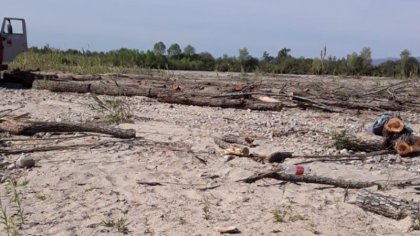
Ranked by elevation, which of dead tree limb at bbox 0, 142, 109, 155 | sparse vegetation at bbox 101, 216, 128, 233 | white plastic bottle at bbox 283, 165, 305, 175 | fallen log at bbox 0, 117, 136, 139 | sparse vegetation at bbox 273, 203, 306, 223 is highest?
fallen log at bbox 0, 117, 136, 139

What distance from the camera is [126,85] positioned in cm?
1277

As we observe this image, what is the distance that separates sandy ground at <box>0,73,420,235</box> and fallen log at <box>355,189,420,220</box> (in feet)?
0.16

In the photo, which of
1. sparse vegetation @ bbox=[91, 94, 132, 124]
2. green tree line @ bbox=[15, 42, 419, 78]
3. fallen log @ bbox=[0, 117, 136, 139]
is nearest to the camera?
fallen log @ bbox=[0, 117, 136, 139]

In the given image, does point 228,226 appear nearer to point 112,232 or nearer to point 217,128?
point 112,232

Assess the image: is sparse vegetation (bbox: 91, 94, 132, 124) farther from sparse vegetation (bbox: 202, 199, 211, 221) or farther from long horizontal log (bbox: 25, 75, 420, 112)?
sparse vegetation (bbox: 202, 199, 211, 221)

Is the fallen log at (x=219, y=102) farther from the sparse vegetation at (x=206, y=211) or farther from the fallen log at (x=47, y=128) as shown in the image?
the sparse vegetation at (x=206, y=211)

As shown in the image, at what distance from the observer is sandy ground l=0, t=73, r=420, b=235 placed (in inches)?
174

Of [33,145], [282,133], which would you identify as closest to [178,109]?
[282,133]

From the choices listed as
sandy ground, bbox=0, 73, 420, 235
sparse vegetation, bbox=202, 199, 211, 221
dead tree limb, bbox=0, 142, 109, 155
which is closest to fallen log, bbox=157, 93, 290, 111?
sandy ground, bbox=0, 73, 420, 235

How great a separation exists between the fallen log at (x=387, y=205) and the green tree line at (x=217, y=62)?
1289 cm

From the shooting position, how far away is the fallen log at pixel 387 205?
4346 mm

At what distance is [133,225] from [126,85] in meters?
8.56

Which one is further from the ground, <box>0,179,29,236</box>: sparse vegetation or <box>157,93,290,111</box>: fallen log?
<box>157,93,290,111</box>: fallen log

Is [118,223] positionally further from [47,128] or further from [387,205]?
[47,128]
